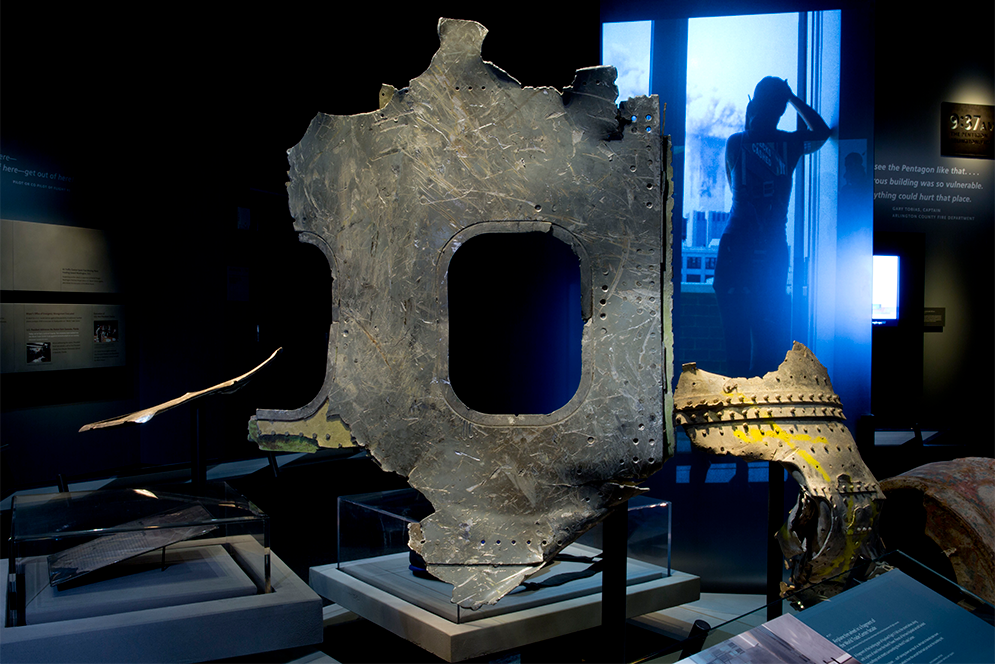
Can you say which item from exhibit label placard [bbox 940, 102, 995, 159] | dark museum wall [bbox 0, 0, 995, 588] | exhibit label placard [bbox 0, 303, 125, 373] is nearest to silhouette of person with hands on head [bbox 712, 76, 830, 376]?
dark museum wall [bbox 0, 0, 995, 588]

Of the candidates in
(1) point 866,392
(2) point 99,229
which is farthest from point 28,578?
(1) point 866,392

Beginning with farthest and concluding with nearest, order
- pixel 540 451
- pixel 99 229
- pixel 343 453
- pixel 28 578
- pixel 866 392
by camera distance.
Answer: pixel 343 453, pixel 866 392, pixel 99 229, pixel 28 578, pixel 540 451

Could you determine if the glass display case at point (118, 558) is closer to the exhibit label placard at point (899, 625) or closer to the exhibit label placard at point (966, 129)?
the exhibit label placard at point (899, 625)

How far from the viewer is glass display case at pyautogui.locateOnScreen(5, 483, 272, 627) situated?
228 centimetres

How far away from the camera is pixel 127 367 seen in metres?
3.75

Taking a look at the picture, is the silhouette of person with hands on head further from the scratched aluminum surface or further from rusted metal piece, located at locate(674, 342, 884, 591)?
the scratched aluminum surface

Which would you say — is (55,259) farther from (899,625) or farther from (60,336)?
(899,625)

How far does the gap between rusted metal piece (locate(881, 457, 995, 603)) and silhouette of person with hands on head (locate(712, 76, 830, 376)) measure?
1.11m

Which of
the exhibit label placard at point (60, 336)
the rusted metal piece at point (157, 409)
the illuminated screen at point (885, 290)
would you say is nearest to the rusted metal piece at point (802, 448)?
the rusted metal piece at point (157, 409)

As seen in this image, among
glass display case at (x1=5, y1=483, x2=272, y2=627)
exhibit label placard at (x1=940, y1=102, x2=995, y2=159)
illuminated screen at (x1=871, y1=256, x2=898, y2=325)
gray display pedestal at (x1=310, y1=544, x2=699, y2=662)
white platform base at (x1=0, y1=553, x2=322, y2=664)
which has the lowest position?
gray display pedestal at (x1=310, y1=544, x2=699, y2=662)

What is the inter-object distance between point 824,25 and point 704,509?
8.71ft

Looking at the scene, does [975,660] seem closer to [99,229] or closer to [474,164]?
[474,164]

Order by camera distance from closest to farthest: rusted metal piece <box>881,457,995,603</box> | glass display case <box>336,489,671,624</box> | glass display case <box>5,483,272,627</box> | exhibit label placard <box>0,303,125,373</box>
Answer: glass display case <box>5,483,272,627</box>
rusted metal piece <box>881,457,995,603</box>
glass display case <box>336,489,671,624</box>
exhibit label placard <box>0,303,125,373</box>

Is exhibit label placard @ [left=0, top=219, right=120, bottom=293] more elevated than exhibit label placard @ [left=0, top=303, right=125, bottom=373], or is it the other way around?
exhibit label placard @ [left=0, top=219, right=120, bottom=293]
